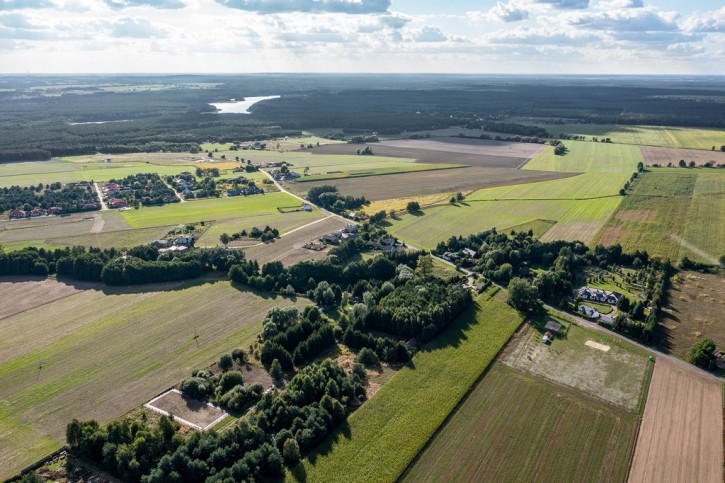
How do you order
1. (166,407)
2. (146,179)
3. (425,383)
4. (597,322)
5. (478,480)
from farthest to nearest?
(146,179), (597,322), (425,383), (166,407), (478,480)

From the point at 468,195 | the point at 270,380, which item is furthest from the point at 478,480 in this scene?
the point at 468,195

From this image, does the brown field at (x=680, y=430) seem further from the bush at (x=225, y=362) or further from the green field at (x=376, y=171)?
the green field at (x=376, y=171)

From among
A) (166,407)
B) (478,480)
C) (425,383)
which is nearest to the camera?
(478,480)

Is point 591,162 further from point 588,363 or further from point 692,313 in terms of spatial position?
point 588,363

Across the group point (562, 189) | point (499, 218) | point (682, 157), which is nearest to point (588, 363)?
point (499, 218)

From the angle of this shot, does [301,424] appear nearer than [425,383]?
Yes

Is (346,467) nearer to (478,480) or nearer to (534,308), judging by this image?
(478,480)

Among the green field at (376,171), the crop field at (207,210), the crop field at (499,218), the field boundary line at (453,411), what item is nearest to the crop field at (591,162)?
the green field at (376,171)
